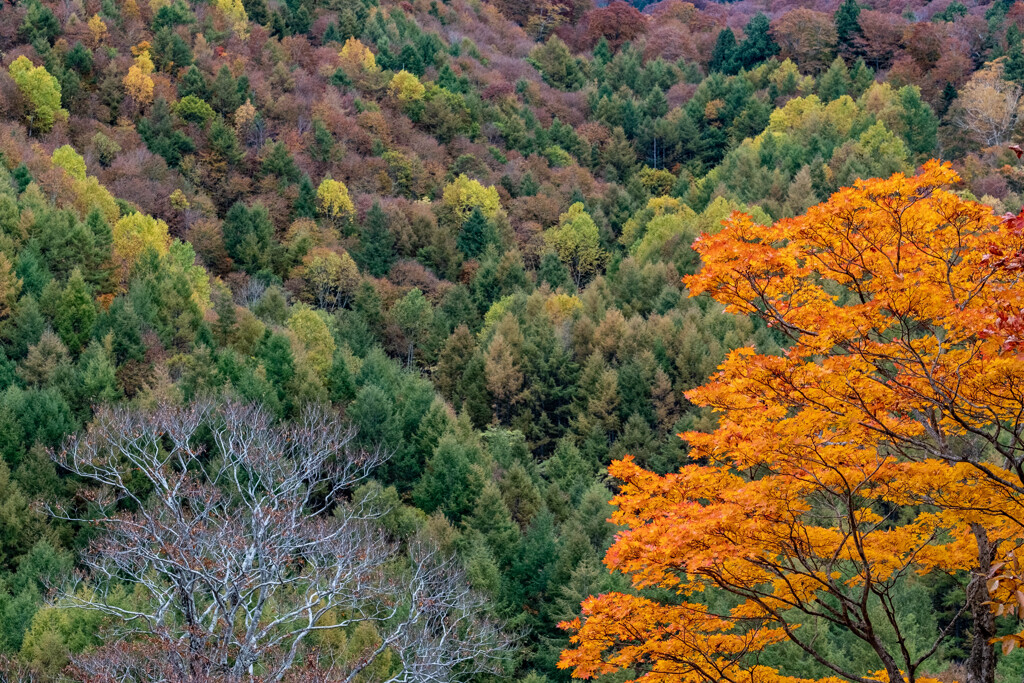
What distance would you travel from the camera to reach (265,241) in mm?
→ 65375

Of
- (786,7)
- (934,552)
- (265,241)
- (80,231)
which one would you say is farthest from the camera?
(786,7)

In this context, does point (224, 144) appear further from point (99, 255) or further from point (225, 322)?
point (225, 322)

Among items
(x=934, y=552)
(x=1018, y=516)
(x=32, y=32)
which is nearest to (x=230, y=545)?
(x=934, y=552)

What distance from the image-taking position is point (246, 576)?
57.2ft

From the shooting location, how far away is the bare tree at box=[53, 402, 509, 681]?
703 inches

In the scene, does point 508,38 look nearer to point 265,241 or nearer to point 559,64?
point 559,64

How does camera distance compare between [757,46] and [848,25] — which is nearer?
[848,25]

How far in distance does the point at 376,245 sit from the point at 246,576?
172 feet

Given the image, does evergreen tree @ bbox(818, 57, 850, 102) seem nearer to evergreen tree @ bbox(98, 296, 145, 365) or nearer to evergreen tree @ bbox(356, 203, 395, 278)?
evergreen tree @ bbox(356, 203, 395, 278)

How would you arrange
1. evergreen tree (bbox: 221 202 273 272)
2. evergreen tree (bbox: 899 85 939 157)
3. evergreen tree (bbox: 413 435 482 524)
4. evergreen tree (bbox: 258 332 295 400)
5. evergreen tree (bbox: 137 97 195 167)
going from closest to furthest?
evergreen tree (bbox: 413 435 482 524), evergreen tree (bbox: 258 332 295 400), evergreen tree (bbox: 221 202 273 272), evergreen tree (bbox: 899 85 939 157), evergreen tree (bbox: 137 97 195 167)

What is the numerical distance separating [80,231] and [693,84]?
73526mm

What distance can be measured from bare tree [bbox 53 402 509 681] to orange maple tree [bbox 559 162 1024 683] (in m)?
7.43

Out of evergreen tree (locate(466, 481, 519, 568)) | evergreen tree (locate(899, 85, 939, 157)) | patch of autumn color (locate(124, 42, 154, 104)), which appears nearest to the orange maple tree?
evergreen tree (locate(466, 481, 519, 568))

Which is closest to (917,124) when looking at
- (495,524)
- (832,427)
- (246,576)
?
(495,524)
